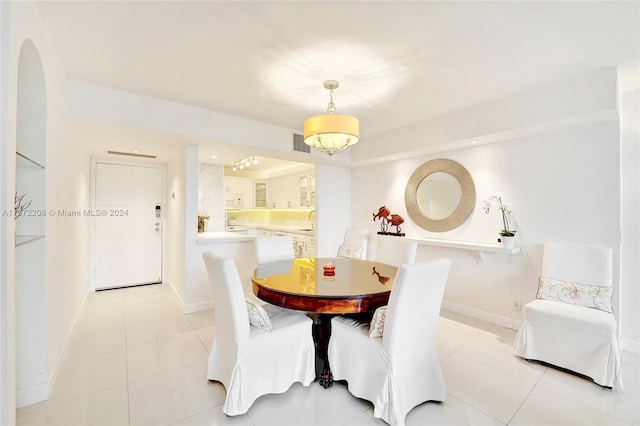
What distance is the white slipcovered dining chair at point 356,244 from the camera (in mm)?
3777

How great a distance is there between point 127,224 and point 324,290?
4169 millimetres

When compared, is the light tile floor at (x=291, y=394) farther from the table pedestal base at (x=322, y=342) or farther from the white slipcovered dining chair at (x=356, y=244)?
the white slipcovered dining chair at (x=356, y=244)

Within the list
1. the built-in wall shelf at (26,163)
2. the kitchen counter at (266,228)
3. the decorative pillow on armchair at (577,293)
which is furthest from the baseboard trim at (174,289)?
the decorative pillow on armchair at (577,293)

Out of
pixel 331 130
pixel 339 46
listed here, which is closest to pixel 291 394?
pixel 331 130

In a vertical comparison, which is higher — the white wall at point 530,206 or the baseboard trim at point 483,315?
Answer: the white wall at point 530,206

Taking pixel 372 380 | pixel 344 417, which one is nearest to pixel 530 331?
pixel 372 380

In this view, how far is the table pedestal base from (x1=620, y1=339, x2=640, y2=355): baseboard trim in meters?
2.81

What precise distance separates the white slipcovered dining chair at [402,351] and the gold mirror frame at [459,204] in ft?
6.91

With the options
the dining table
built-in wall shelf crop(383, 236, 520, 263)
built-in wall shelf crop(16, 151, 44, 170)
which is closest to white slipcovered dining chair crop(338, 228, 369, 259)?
built-in wall shelf crop(383, 236, 520, 263)

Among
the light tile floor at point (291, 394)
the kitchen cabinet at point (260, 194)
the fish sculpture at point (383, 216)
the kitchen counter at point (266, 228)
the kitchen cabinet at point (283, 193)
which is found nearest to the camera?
the light tile floor at point (291, 394)

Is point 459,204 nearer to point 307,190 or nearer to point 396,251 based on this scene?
point 396,251

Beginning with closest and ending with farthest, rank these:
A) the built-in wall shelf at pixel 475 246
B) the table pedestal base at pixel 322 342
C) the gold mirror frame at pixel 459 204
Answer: the table pedestal base at pixel 322 342 < the built-in wall shelf at pixel 475 246 < the gold mirror frame at pixel 459 204

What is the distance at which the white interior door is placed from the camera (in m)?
4.49

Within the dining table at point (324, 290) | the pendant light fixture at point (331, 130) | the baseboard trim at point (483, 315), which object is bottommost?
the baseboard trim at point (483, 315)
